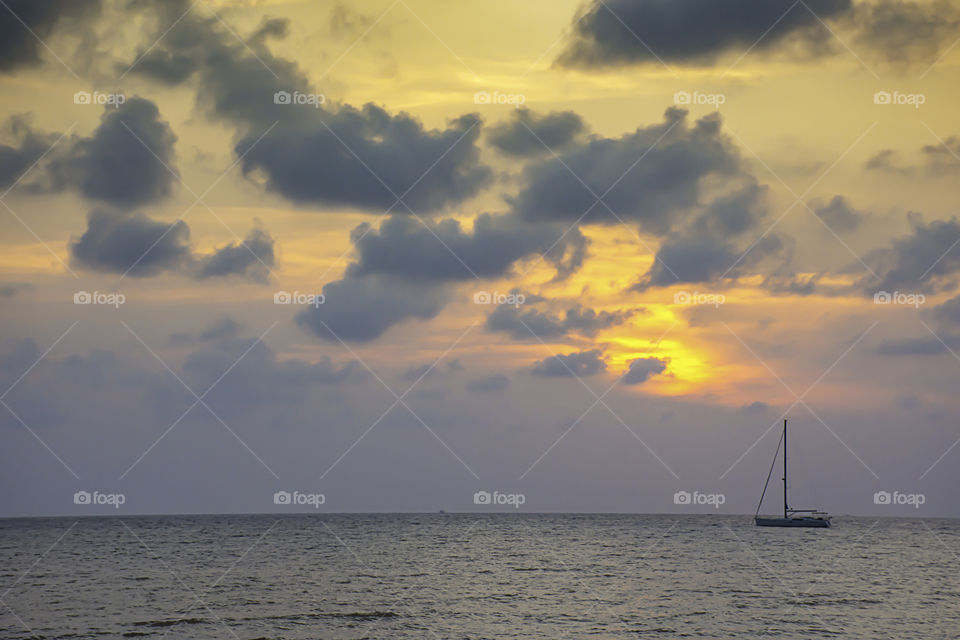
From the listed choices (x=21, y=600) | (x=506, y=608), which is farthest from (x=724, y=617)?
(x=21, y=600)

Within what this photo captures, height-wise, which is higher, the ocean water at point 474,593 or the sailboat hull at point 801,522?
the sailboat hull at point 801,522

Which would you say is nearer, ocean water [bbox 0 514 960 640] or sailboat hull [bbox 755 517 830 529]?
ocean water [bbox 0 514 960 640]

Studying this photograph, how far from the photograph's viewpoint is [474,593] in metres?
64.4

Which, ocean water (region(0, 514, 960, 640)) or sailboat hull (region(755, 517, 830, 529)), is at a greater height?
sailboat hull (region(755, 517, 830, 529))

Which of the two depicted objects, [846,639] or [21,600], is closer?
[846,639]

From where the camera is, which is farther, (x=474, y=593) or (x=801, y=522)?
(x=801, y=522)

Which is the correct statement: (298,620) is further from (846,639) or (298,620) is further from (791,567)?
(791,567)

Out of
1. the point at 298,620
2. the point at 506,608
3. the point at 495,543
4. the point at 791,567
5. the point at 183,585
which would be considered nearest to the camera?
the point at 298,620

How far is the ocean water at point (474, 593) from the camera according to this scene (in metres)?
49.2

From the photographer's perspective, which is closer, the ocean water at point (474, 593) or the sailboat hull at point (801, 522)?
the ocean water at point (474, 593)

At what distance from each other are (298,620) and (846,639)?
3141 cm

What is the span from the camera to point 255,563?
91625 millimetres

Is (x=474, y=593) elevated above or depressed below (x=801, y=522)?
below

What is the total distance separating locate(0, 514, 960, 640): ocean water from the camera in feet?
162
